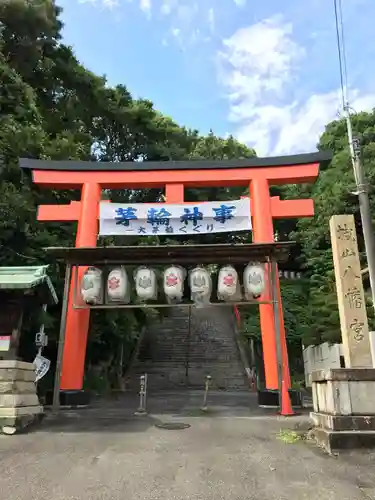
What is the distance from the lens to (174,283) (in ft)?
34.5

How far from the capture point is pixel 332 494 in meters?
4.43

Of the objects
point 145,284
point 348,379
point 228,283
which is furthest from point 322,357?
point 348,379

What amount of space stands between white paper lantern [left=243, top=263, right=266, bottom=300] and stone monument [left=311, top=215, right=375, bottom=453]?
3.00 meters

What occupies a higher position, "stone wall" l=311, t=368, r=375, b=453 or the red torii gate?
the red torii gate

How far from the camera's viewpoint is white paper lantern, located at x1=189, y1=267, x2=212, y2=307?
1048cm

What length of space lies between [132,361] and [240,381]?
5.39 m

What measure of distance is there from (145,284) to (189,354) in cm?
1151

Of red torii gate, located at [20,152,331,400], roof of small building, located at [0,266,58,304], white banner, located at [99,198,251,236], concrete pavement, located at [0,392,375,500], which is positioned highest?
red torii gate, located at [20,152,331,400]

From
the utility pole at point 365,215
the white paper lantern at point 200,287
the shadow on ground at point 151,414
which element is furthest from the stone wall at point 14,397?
the utility pole at point 365,215

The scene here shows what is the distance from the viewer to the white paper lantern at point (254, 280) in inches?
407

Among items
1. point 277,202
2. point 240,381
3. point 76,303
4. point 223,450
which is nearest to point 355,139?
point 277,202

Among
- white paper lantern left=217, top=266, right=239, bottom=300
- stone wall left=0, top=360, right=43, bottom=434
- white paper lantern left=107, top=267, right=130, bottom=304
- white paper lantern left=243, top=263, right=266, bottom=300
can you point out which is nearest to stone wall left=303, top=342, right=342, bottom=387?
white paper lantern left=243, top=263, right=266, bottom=300

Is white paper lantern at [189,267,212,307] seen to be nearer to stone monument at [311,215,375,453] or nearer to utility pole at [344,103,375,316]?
stone monument at [311,215,375,453]

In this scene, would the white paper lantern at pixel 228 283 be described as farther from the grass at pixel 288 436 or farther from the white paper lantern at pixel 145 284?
the grass at pixel 288 436
